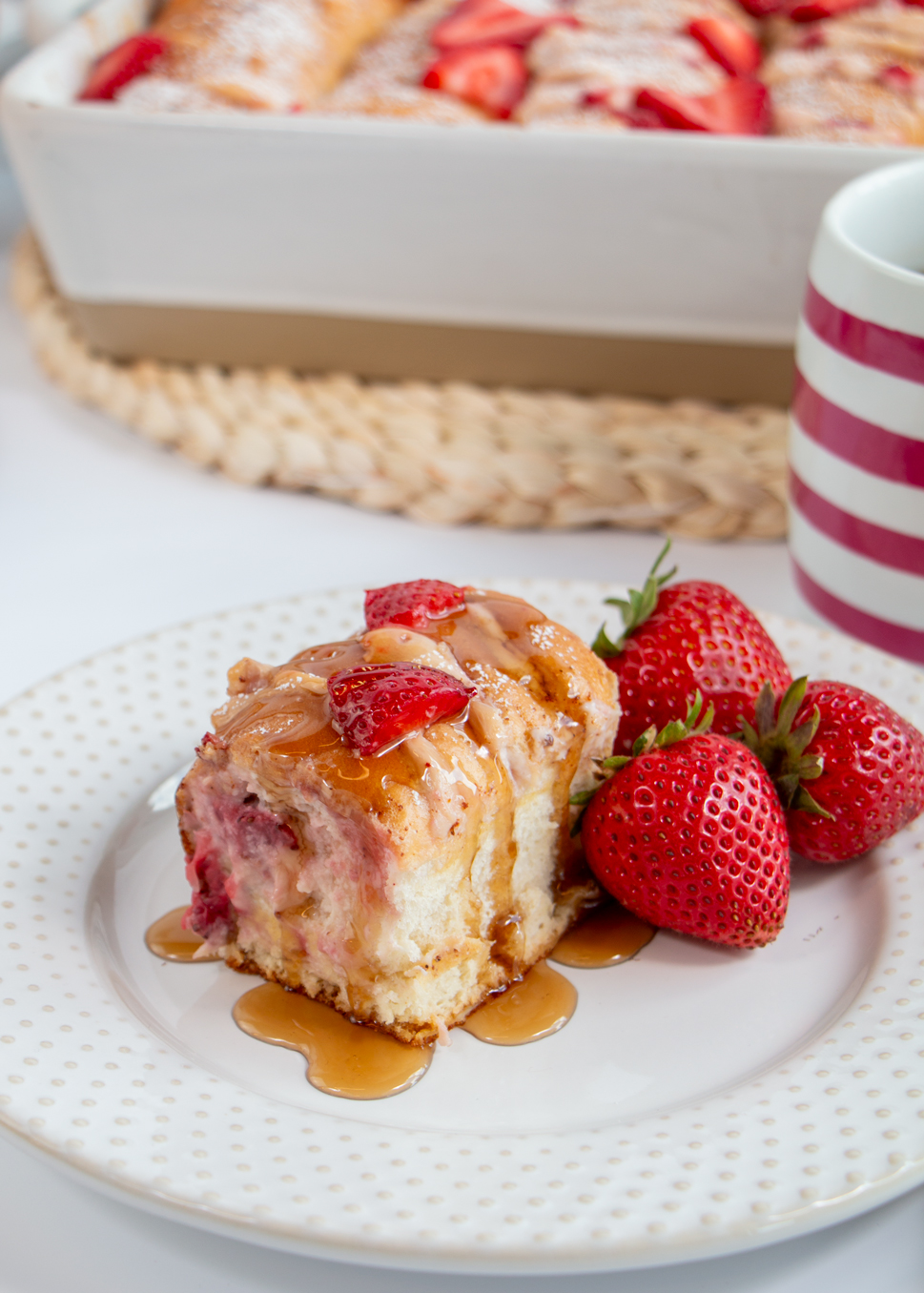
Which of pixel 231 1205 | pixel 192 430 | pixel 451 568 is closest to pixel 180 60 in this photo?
pixel 192 430

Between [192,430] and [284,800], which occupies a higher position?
[284,800]

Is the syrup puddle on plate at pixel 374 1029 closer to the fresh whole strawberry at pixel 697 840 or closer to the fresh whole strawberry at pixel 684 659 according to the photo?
the fresh whole strawberry at pixel 697 840

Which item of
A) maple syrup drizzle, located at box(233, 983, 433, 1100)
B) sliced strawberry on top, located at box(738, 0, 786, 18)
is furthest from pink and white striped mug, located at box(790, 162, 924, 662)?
sliced strawberry on top, located at box(738, 0, 786, 18)

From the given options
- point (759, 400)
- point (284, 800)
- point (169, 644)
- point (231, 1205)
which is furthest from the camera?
point (759, 400)

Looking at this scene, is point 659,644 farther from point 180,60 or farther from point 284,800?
point 180,60

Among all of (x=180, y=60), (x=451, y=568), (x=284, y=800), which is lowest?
(x=451, y=568)

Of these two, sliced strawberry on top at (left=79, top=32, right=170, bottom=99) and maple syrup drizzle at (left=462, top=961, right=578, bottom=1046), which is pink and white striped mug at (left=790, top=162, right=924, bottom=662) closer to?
maple syrup drizzle at (left=462, top=961, right=578, bottom=1046)

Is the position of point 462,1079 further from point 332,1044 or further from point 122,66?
point 122,66
